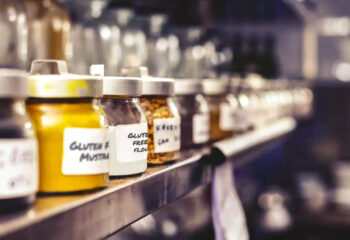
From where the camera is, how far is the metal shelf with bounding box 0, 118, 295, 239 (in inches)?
19.1

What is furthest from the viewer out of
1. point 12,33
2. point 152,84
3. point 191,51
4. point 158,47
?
point 191,51

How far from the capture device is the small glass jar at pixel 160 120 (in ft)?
2.97

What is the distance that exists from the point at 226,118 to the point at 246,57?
274 centimetres

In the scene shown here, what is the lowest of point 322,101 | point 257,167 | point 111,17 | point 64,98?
point 257,167

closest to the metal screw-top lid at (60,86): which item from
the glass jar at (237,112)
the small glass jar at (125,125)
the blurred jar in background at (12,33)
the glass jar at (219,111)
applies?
the small glass jar at (125,125)

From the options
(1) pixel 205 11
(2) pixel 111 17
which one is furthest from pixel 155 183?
(1) pixel 205 11

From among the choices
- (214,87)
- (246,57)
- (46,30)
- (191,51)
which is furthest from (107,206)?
(246,57)

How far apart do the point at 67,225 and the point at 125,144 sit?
0.84 ft

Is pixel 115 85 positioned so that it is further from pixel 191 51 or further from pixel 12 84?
pixel 191 51

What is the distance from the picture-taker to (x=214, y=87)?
56.1 inches

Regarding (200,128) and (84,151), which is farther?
(200,128)

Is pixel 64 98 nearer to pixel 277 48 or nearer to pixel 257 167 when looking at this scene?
pixel 277 48

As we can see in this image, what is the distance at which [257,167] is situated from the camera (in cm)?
457

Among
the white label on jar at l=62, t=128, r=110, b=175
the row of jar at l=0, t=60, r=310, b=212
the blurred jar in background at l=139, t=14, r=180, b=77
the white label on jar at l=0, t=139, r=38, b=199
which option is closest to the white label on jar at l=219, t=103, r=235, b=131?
the blurred jar in background at l=139, t=14, r=180, b=77
